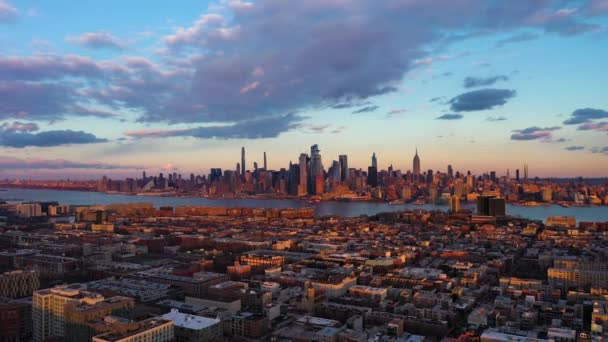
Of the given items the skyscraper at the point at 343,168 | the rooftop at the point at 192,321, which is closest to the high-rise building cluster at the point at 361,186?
the skyscraper at the point at 343,168

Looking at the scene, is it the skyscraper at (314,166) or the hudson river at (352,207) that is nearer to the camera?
the hudson river at (352,207)

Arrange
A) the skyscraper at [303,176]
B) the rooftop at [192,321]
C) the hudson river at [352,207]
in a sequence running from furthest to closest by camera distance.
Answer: the skyscraper at [303,176], the hudson river at [352,207], the rooftop at [192,321]

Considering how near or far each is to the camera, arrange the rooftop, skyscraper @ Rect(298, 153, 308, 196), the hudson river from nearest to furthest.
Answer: the rooftop < the hudson river < skyscraper @ Rect(298, 153, 308, 196)

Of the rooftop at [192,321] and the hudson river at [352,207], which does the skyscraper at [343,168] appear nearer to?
the hudson river at [352,207]

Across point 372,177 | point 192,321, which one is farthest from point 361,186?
point 192,321

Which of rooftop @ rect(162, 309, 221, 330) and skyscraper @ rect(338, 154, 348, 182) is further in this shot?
skyscraper @ rect(338, 154, 348, 182)

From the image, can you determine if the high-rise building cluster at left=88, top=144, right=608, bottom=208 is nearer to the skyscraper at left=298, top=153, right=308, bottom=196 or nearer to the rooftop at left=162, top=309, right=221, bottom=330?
the skyscraper at left=298, top=153, right=308, bottom=196

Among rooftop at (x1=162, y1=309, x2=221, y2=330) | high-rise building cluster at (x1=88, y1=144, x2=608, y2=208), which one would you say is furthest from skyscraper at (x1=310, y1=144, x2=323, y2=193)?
rooftop at (x1=162, y1=309, x2=221, y2=330)

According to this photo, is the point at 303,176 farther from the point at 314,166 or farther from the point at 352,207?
the point at 352,207

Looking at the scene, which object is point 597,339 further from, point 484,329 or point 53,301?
point 53,301
